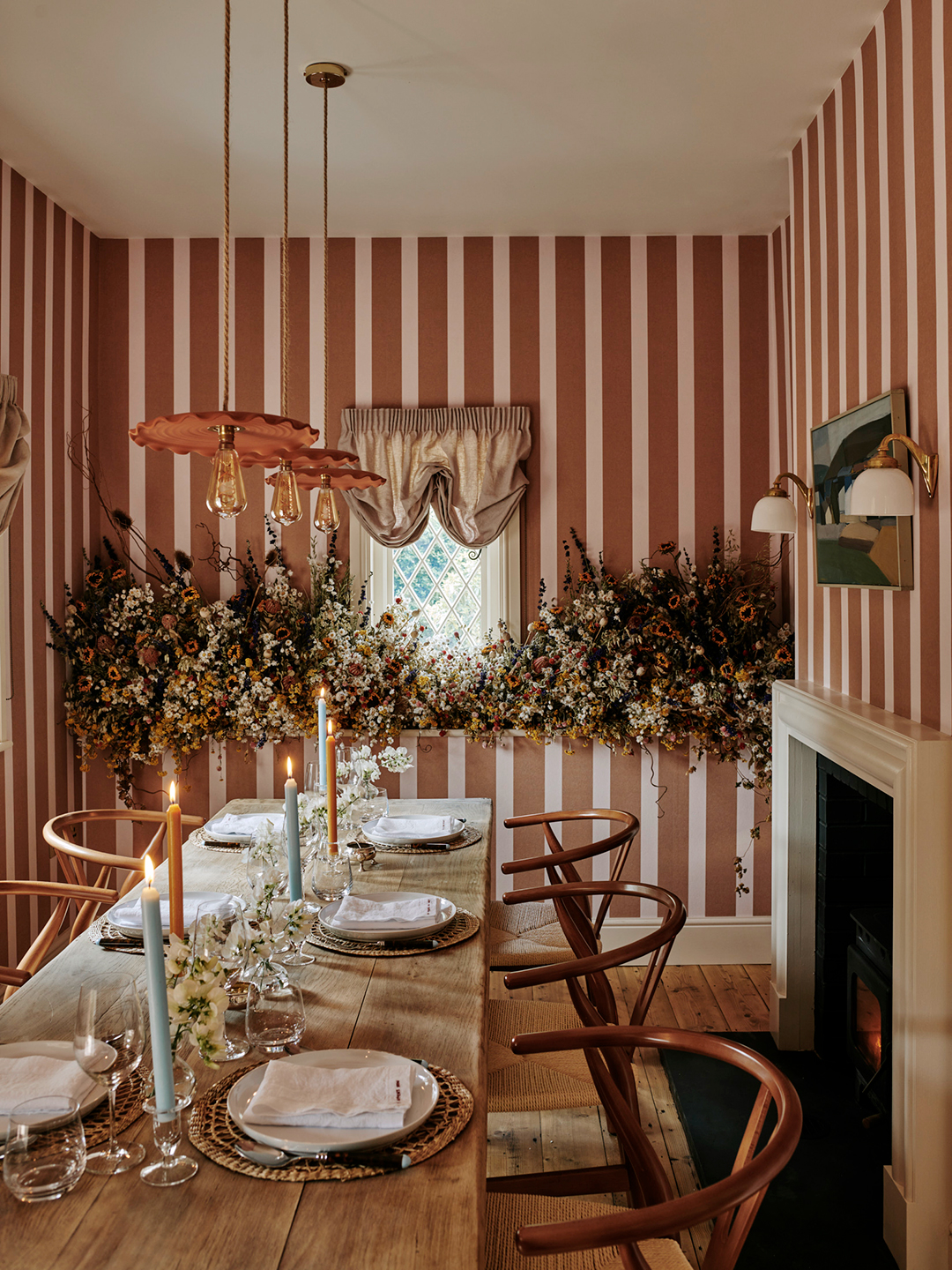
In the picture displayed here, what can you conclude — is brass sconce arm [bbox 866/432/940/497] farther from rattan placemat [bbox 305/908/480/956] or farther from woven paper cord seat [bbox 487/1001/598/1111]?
woven paper cord seat [bbox 487/1001/598/1111]

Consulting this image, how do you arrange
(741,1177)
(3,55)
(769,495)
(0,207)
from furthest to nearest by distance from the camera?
(0,207), (769,495), (3,55), (741,1177)

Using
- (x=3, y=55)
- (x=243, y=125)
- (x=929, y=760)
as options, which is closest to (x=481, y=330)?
(x=243, y=125)

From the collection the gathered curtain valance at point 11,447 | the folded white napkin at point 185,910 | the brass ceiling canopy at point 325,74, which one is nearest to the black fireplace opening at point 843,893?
the folded white napkin at point 185,910

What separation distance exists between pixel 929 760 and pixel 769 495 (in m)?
1.17

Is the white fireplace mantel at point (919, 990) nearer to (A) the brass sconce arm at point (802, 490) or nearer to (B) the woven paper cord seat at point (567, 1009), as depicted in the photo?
(B) the woven paper cord seat at point (567, 1009)

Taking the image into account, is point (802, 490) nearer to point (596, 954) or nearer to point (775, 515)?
point (775, 515)

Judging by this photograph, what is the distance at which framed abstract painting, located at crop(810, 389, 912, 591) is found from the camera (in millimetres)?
2330

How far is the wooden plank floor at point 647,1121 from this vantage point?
252 centimetres

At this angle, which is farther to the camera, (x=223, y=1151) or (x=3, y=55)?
(x=3, y=55)

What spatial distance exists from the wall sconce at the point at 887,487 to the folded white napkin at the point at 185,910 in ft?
5.34

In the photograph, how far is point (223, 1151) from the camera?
4.01 feet

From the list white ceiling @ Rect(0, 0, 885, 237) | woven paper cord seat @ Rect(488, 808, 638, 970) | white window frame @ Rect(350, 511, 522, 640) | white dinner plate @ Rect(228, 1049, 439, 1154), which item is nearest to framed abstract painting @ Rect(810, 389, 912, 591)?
woven paper cord seat @ Rect(488, 808, 638, 970)

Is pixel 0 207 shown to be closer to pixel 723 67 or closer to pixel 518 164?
pixel 518 164

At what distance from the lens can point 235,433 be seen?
1756 millimetres
